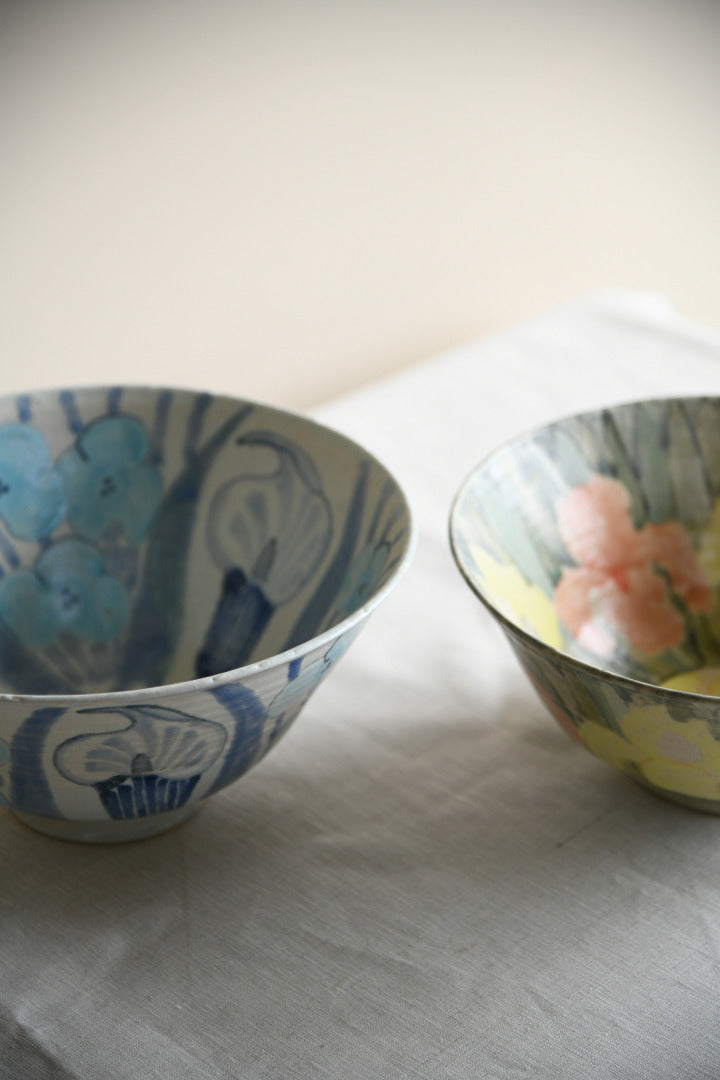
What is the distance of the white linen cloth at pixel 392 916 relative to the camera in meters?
0.38

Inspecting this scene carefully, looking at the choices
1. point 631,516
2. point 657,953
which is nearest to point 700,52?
point 631,516

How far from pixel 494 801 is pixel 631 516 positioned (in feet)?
Result: 0.65

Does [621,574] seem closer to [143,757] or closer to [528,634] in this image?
[528,634]

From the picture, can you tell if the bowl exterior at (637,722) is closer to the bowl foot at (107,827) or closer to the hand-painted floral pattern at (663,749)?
the hand-painted floral pattern at (663,749)

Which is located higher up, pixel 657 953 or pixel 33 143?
pixel 33 143

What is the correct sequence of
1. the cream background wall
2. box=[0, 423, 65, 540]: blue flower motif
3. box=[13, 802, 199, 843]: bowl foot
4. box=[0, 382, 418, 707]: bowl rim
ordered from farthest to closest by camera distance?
the cream background wall, box=[0, 423, 65, 540]: blue flower motif, box=[13, 802, 199, 843]: bowl foot, box=[0, 382, 418, 707]: bowl rim

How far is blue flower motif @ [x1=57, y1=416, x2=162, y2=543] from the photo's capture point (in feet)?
1.94

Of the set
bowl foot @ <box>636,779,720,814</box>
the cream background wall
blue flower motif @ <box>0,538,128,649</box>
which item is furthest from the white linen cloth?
the cream background wall

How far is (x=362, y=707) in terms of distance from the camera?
0.56 m

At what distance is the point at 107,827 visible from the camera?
0.45m

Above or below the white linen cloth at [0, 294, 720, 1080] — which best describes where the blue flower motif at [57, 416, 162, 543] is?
above

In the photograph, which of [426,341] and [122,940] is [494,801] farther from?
[426,341]

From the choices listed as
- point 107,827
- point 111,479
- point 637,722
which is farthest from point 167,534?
point 637,722

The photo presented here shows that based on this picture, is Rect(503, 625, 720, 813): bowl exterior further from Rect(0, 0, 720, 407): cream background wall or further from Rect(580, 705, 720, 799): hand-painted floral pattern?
Rect(0, 0, 720, 407): cream background wall
